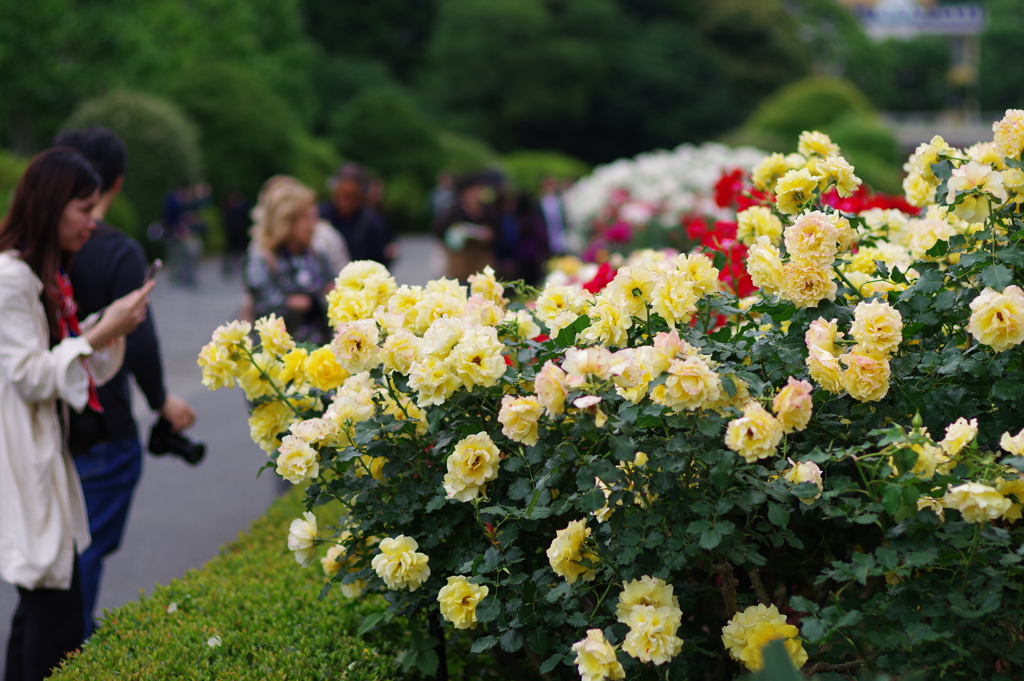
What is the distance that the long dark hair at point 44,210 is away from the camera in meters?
2.81

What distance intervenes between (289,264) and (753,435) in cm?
368

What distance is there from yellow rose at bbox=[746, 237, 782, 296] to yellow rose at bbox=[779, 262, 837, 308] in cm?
2

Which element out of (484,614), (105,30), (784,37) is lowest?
(784,37)

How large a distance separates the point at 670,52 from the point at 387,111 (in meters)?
19.1

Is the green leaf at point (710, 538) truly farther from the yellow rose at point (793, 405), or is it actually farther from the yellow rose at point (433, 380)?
the yellow rose at point (433, 380)

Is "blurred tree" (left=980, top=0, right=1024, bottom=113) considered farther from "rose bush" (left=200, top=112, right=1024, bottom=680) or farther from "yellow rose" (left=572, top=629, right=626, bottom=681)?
"yellow rose" (left=572, top=629, right=626, bottom=681)

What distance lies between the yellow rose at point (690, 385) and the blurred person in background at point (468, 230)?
6157 mm

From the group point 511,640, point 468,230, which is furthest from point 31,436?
point 468,230

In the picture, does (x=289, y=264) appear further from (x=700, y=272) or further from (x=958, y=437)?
(x=958, y=437)

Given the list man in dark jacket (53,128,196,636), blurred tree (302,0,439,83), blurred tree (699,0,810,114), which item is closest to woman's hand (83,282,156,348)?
man in dark jacket (53,128,196,636)

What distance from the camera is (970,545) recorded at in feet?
5.74

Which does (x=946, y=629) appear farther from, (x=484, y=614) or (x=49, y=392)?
(x=49, y=392)

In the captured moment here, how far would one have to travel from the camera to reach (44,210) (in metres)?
2.81

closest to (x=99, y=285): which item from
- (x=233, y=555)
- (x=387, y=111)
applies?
(x=233, y=555)
